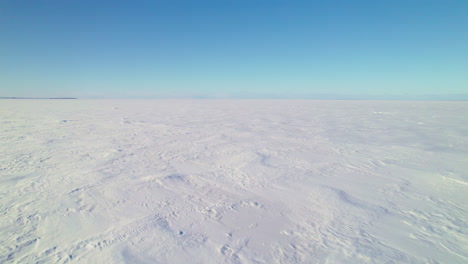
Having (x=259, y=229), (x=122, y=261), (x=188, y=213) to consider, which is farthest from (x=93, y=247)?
(x=259, y=229)

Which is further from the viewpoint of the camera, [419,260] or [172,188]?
[172,188]

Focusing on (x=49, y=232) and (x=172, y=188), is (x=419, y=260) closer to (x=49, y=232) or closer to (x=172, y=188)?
(x=172, y=188)

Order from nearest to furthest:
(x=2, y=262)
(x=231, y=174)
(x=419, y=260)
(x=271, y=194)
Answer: (x=2, y=262)
(x=419, y=260)
(x=271, y=194)
(x=231, y=174)

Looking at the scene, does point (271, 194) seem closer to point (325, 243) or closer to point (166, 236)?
point (325, 243)

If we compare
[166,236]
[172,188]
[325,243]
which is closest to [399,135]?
[325,243]

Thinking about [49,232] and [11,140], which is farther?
[11,140]

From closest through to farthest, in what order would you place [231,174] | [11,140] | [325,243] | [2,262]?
[2,262] < [325,243] < [231,174] < [11,140]

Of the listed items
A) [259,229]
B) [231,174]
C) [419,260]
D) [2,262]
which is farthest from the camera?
[231,174]

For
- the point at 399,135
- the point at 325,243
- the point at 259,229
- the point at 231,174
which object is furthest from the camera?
the point at 399,135
